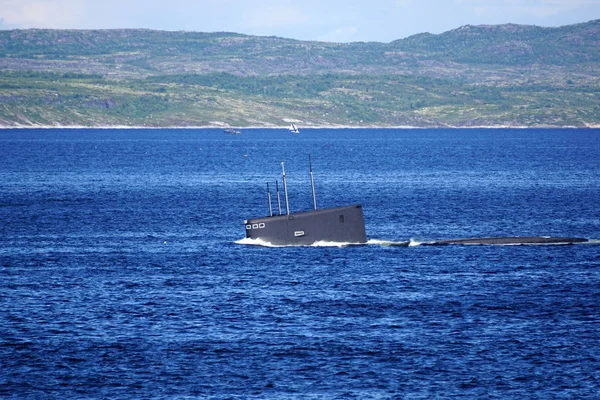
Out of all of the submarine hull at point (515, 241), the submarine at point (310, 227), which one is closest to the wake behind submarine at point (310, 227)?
the submarine at point (310, 227)

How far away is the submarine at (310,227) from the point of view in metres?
79.5

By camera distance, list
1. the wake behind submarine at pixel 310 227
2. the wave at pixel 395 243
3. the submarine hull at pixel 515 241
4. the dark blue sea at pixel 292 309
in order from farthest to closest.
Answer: the submarine hull at pixel 515 241 → the wave at pixel 395 243 → the wake behind submarine at pixel 310 227 → the dark blue sea at pixel 292 309

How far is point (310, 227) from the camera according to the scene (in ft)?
266

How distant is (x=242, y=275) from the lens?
70.9 m

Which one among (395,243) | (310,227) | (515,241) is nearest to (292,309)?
(310,227)

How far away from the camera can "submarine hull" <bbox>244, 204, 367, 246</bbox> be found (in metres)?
79.5

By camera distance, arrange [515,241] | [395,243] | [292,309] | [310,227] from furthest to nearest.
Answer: [515,241]
[395,243]
[310,227]
[292,309]

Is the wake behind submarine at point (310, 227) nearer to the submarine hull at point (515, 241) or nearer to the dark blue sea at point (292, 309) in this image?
the dark blue sea at point (292, 309)

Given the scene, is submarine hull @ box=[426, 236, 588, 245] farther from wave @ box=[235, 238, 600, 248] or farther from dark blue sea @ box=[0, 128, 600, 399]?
dark blue sea @ box=[0, 128, 600, 399]

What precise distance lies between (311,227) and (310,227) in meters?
0.10

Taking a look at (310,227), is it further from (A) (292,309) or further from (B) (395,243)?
(A) (292,309)

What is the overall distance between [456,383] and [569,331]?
38.9ft

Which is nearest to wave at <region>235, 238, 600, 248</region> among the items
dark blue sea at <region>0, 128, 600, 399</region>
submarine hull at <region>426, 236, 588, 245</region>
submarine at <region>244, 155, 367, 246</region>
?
submarine hull at <region>426, 236, 588, 245</region>

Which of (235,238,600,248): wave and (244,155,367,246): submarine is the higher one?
(244,155,367,246): submarine
